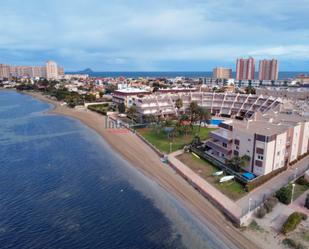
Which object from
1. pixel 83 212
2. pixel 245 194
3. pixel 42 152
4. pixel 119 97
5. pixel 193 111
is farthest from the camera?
pixel 119 97

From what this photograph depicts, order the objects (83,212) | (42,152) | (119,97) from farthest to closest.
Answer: (119,97) < (42,152) < (83,212)

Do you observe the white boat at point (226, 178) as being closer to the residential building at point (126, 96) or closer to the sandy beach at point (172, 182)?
the sandy beach at point (172, 182)

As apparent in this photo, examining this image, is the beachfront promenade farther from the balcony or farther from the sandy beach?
the balcony

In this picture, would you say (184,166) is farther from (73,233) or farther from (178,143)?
(73,233)

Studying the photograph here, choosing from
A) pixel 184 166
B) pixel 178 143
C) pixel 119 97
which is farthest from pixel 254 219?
pixel 119 97

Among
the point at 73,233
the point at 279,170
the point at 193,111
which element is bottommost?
the point at 73,233

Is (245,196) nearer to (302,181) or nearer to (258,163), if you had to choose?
(258,163)
